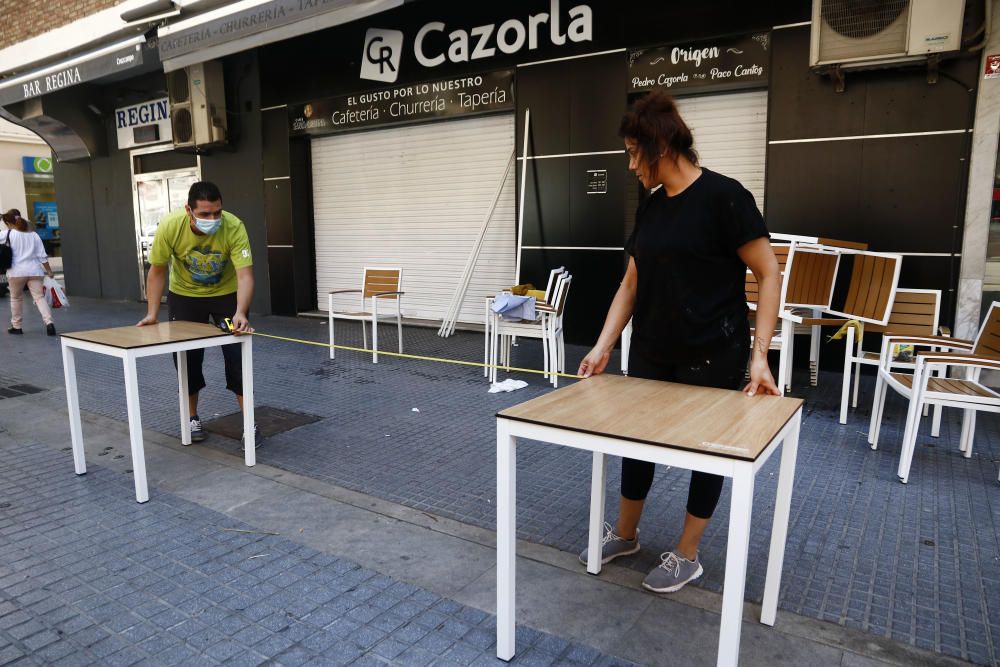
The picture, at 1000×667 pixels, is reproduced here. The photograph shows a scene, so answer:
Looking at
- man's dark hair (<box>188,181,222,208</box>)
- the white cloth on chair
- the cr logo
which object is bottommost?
the white cloth on chair

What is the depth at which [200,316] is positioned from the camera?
4.43 meters

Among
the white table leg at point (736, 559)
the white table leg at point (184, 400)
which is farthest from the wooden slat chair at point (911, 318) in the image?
the white table leg at point (184, 400)

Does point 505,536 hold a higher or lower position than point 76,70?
lower

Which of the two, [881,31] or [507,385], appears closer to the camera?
[881,31]

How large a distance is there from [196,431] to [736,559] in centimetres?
388

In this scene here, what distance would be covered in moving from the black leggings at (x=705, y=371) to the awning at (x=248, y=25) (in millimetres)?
5380

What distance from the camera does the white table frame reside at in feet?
5.68

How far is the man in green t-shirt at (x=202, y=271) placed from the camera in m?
4.09

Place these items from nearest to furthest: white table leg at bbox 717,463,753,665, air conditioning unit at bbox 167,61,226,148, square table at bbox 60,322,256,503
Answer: white table leg at bbox 717,463,753,665 → square table at bbox 60,322,256,503 → air conditioning unit at bbox 167,61,226,148

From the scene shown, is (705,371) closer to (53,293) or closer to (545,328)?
(545,328)

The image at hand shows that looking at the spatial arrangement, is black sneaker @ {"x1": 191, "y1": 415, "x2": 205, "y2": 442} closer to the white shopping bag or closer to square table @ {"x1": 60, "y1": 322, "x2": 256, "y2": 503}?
square table @ {"x1": 60, "y1": 322, "x2": 256, "y2": 503}

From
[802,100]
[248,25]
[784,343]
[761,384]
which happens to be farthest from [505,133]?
[761,384]

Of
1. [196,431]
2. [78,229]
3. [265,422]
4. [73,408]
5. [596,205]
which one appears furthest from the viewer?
[78,229]

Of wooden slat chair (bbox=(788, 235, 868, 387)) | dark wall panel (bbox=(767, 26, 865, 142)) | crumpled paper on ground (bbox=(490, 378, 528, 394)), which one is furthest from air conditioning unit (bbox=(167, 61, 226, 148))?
wooden slat chair (bbox=(788, 235, 868, 387))
